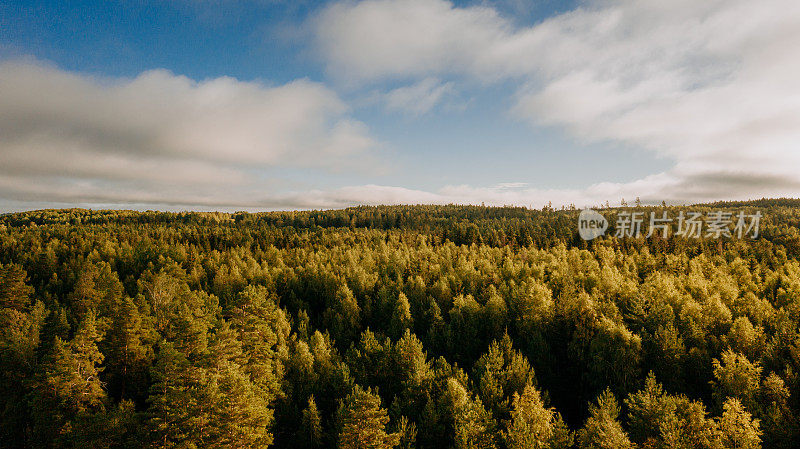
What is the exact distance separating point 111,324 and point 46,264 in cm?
7764

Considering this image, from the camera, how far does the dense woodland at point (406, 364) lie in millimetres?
31125

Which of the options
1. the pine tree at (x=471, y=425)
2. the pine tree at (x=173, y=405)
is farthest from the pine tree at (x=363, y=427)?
the pine tree at (x=173, y=405)

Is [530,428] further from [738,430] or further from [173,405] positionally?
[173,405]

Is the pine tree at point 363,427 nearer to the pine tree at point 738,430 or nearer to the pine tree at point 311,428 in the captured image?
the pine tree at point 311,428

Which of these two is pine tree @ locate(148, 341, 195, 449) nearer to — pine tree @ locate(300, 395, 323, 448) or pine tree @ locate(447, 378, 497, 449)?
pine tree @ locate(300, 395, 323, 448)

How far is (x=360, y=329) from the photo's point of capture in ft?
239

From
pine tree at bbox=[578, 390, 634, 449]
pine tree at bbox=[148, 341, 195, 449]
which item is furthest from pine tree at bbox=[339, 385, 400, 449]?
pine tree at bbox=[578, 390, 634, 449]

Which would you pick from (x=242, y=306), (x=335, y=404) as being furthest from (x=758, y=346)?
(x=242, y=306)

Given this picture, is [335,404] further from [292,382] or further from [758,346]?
[758,346]

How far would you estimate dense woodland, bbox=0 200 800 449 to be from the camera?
31.1 metres

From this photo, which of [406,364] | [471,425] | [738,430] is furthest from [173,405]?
[738,430]

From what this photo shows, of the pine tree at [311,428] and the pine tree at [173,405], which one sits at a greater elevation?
the pine tree at [173,405]

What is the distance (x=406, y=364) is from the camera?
4806 centimetres

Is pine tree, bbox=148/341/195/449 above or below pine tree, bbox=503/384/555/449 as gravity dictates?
above
